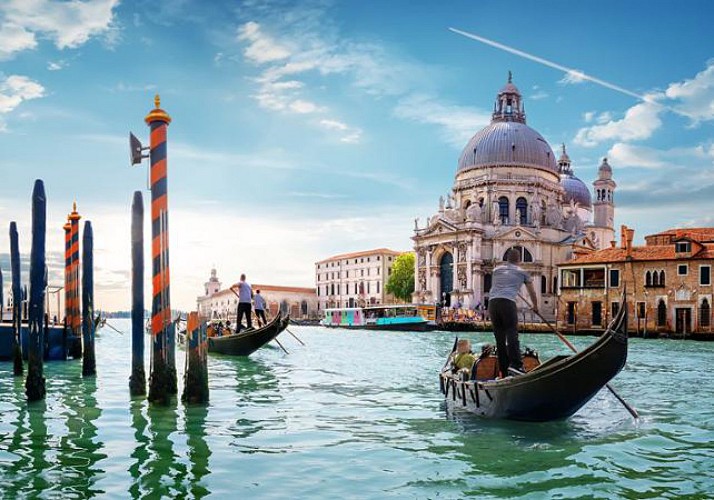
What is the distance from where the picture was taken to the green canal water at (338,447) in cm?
489

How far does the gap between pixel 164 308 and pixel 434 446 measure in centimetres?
321

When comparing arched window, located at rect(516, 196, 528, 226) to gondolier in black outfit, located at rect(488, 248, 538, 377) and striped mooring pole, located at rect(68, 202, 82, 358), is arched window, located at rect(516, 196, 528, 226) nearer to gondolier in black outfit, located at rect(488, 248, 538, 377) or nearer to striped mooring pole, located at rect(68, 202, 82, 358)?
striped mooring pole, located at rect(68, 202, 82, 358)

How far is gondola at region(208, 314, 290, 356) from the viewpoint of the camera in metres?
15.9

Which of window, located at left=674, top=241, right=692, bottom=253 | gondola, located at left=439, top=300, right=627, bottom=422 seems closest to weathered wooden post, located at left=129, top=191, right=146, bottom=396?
gondola, located at left=439, top=300, right=627, bottom=422

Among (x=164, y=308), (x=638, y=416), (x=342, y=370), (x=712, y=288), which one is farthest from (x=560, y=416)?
(x=712, y=288)

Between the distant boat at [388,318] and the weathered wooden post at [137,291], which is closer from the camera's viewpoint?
the weathered wooden post at [137,291]

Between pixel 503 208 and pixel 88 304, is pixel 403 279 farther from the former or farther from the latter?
pixel 88 304

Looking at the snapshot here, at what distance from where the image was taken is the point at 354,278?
7162 cm

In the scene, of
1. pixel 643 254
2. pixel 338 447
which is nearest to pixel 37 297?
pixel 338 447

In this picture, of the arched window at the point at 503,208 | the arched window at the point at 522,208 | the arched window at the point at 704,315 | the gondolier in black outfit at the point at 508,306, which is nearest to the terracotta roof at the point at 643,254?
the arched window at the point at 704,315

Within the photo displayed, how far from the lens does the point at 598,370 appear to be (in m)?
6.65

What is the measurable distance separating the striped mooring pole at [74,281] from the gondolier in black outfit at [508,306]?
8923 millimetres

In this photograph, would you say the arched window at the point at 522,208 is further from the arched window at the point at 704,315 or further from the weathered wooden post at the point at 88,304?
the weathered wooden post at the point at 88,304

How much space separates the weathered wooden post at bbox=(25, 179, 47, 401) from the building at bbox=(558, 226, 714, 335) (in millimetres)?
25569
